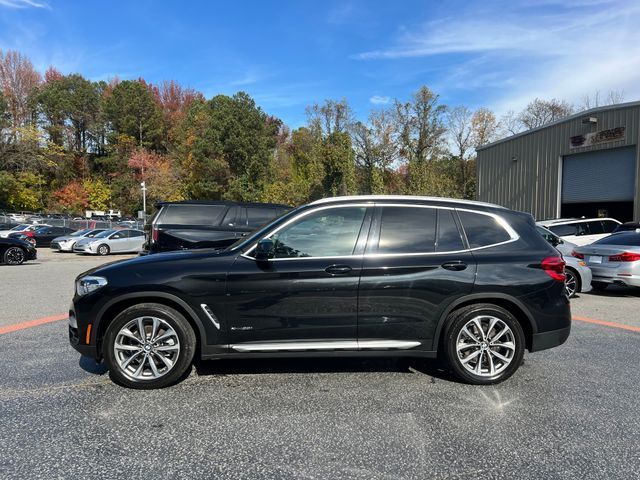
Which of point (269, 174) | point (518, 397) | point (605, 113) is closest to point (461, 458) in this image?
point (518, 397)

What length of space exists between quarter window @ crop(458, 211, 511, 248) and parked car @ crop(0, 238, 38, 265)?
55.3ft

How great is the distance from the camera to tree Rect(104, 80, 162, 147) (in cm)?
5959

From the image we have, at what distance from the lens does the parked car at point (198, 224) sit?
315 inches

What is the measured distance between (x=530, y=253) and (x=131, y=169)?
6266 cm

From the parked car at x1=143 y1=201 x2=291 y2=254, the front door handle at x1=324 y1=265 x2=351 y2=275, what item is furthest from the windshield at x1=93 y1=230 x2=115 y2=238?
the front door handle at x1=324 y1=265 x2=351 y2=275

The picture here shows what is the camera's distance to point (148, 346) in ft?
12.8

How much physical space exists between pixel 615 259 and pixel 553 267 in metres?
6.22

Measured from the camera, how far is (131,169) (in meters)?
59.6

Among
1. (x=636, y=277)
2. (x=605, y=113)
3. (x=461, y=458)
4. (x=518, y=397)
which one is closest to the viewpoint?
(x=461, y=458)

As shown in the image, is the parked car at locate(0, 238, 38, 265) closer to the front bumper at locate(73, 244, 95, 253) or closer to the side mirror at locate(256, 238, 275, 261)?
the front bumper at locate(73, 244, 95, 253)

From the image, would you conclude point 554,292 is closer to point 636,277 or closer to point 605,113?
point 636,277

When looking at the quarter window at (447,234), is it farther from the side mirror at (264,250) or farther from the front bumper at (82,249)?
the front bumper at (82,249)

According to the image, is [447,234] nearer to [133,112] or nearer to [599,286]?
[599,286]

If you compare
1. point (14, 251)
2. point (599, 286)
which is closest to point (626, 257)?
point (599, 286)
